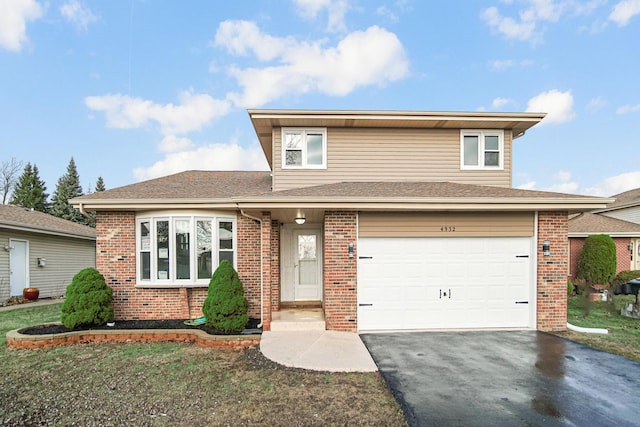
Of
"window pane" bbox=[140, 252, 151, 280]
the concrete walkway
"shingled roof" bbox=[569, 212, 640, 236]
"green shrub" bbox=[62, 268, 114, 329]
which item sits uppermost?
"shingled roof" bbox=[569, 212, 640, 236]

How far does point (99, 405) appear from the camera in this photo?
4.18 metres

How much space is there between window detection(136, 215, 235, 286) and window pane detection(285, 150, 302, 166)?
2.16m

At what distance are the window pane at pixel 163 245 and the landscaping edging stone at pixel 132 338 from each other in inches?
60.9

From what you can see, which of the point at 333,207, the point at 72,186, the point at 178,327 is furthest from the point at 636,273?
the point at 72,186

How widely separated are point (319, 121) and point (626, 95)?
53.4 ft

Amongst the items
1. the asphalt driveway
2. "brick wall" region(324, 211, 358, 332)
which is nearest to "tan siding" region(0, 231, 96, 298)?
"brick wall" region(324, 211, 358, 332)

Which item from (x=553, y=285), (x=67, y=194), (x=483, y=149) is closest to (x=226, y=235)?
(x=483, y=149)

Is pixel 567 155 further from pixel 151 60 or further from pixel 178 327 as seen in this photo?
pixel 151 60

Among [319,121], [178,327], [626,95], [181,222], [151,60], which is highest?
[151,60]

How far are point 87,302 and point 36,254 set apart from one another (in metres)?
8.85

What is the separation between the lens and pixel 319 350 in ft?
19.7

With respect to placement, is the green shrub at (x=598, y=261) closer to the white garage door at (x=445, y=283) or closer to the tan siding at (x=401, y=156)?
the tan siding at (x=401, y=156)

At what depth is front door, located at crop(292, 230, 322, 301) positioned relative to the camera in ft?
30.3

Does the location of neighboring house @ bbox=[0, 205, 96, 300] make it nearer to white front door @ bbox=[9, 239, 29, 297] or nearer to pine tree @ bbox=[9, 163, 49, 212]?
white front door @ bbox=[9, 239, 29, 297]
